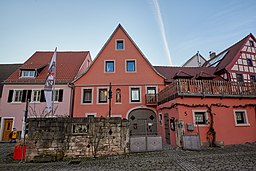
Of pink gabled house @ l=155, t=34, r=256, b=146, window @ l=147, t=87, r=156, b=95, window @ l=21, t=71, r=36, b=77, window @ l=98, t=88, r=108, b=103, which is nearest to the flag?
window @ l=98, t=88, r=108, b=103

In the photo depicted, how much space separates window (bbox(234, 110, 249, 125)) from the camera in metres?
11.1

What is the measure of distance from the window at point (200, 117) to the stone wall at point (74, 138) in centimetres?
510

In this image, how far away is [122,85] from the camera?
1662cm

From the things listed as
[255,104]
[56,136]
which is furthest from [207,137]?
[56,136]

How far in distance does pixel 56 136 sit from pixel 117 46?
12.4m

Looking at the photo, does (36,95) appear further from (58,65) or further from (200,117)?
(200,117)

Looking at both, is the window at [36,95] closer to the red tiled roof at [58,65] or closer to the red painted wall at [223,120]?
the red tiled roof at [58,65]

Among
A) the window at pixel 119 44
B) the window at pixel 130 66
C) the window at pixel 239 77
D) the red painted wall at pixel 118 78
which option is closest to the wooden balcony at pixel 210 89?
the window at pixel 239 77

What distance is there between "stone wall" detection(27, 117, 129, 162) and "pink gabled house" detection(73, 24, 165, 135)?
707cm

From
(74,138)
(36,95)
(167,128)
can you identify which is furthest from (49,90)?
(167,128)

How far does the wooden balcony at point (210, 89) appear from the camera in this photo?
34.7 ft

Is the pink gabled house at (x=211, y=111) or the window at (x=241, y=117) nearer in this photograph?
the pink gabled house at (x=211, y=111)

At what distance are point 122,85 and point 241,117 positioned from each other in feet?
35.2

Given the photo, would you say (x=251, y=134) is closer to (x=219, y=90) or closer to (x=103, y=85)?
(x=219, y=90)
